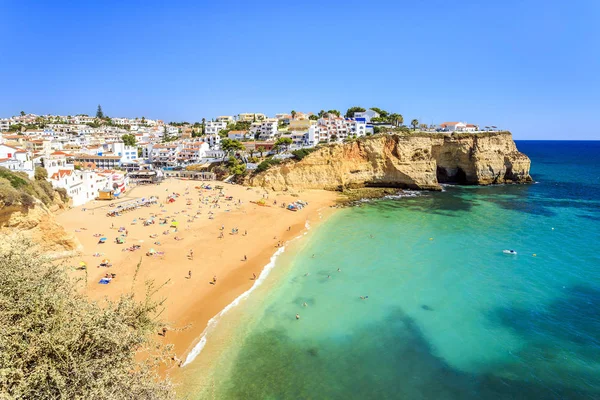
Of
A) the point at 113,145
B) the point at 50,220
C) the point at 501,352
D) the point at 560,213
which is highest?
the point at 113,145

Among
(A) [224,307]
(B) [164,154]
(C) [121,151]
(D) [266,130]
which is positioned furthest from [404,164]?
(C) [121,151]

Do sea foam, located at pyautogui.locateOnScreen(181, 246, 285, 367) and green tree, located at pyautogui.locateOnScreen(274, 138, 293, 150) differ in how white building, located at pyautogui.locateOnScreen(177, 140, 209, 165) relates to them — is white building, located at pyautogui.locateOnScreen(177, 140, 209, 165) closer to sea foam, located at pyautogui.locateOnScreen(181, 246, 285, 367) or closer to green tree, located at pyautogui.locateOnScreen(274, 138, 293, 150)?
green tree, located at pyautogui.locateOnScreen(274, 138, 293, 150)

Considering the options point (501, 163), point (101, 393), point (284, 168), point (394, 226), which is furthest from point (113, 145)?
point (501, 163)

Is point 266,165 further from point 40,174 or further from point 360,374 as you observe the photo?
point 360,374

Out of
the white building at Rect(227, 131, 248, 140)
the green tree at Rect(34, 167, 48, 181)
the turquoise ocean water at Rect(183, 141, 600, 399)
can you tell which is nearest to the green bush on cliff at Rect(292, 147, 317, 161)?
the turquoise ocean water at Rect(183, 141, 600, 399)

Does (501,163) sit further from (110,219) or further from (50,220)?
(50,220)

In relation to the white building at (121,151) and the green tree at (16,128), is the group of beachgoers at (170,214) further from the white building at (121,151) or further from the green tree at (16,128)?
the green tree at (16,128)
